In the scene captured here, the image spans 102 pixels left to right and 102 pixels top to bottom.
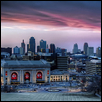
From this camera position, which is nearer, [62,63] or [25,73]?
[25,73]

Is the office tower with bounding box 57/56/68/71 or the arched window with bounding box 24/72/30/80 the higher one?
the office tower with bounding box 57/56/68/71

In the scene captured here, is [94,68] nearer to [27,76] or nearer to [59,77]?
[59,77]

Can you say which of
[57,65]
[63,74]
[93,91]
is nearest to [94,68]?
[57,65]

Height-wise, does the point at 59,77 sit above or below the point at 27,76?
below

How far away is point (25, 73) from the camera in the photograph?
A: 234 feet

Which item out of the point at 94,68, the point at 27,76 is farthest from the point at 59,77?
the point at 94,68

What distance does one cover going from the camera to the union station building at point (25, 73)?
6931cm

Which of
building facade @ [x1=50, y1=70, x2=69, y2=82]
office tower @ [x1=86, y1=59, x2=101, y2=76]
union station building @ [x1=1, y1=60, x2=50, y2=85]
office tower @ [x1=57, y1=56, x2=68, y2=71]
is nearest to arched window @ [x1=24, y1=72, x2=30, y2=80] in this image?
union station building @ [x1=1, y1=60, x2=50, y2=85]

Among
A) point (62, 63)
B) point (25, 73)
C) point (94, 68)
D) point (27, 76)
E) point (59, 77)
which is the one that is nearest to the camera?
point (27, 76)

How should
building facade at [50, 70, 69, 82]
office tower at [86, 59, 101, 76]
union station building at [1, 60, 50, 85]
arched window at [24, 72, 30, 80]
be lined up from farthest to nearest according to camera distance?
office tower at [86, 59, 101, 76] → building facade at [50, 70, 69, 82] → arched window at [24, 72, 30, 80] → union station building at [1, 60, 50, 85]

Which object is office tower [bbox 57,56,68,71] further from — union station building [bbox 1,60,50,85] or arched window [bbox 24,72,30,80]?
arched window [bbox 24,72,30,80]

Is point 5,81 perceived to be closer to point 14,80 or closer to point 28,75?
point 14,80

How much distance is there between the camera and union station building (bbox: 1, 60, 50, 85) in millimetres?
69312

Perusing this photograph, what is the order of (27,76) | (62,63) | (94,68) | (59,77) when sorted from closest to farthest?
(27,76) < (59,77) < (94,68) < (62,63)
